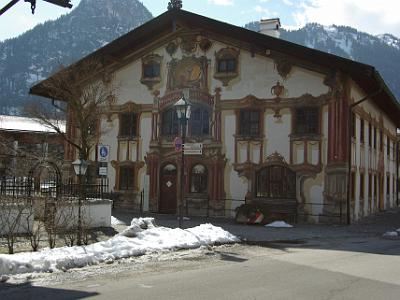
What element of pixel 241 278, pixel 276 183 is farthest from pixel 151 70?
pixel 241 278

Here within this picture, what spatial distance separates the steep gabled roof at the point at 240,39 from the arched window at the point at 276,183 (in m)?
4.96

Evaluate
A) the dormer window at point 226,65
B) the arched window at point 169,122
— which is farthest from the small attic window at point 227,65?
the arched window at point 169,122

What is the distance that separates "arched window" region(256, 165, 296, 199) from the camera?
24767 mm

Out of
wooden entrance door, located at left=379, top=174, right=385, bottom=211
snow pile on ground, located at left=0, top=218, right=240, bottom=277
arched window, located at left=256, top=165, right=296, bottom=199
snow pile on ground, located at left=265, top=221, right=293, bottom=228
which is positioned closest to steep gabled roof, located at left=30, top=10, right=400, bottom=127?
arched window, located at left=256, top=165, right=296, bottom=199

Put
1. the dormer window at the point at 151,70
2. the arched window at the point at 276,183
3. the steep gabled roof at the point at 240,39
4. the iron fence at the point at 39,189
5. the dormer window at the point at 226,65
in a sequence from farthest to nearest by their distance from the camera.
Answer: the dormer window at the point at 151,70 < the dormer window at the point at 226,65 < the arched window at the point at 276,183 < the steep gabled roof at the point at 240,39 < the iron fence at the point at 39,189

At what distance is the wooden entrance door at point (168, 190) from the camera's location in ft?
90.0

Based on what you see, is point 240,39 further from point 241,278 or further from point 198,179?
point 241,278

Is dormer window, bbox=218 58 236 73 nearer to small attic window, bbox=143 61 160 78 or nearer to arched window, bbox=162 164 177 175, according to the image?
small attic window, bbox=143 61 160 78

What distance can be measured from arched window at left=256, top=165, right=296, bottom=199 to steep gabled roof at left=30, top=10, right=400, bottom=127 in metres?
4.96

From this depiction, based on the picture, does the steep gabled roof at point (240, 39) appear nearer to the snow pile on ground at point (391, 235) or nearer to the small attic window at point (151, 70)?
the small attic window at point (151, 70)

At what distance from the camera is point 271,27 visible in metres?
30.6

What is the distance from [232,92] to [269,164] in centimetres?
384

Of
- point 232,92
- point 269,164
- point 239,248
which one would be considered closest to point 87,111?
point 232,92

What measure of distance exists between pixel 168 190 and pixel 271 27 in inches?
417
